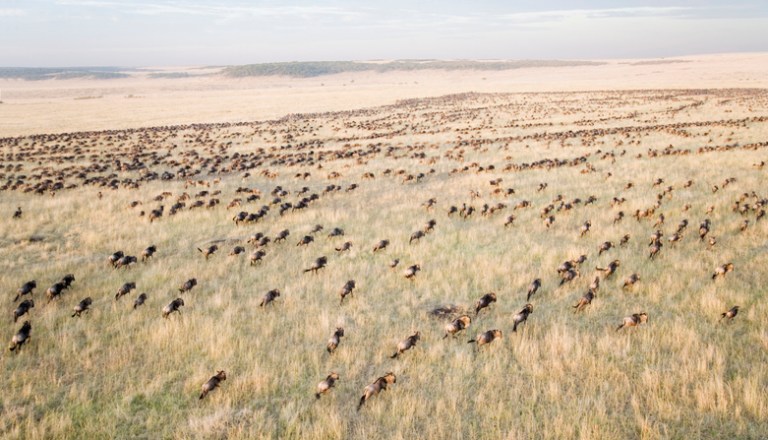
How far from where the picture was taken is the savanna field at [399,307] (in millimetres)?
5566

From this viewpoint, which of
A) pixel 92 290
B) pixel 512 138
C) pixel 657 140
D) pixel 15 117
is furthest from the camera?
pixel 15 117

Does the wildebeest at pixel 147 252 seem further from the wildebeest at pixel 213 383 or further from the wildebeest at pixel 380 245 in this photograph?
the wildebeest at pixel 213 383

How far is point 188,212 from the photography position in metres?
16.1

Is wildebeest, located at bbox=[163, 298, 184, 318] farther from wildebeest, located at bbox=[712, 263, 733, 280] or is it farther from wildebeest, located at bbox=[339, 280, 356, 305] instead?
wildebeest, located at bbox=[712, 263, 733, 280]

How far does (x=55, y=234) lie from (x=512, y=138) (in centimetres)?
2710

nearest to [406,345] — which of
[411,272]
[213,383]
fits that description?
[213,383]

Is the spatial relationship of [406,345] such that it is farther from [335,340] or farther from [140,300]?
[140,300]

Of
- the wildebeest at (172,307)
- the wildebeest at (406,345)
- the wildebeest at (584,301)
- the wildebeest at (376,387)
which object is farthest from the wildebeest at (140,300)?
the wildebeest at (584,301)

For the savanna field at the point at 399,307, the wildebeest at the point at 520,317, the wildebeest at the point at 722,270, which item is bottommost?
the savanna field at the point at 399,307

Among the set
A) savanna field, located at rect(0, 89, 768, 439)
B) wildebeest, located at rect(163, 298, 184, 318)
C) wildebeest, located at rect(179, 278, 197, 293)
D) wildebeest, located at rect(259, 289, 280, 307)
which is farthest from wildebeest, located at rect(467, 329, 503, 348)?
wildebeest, located at rect(179, 278, 197, 293)

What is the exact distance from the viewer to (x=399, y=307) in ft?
28.2

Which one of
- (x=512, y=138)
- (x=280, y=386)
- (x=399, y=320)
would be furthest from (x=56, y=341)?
(x=512, y=138)

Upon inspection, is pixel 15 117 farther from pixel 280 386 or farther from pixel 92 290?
pixel 280 386

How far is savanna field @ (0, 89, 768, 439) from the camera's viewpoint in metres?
5.57
